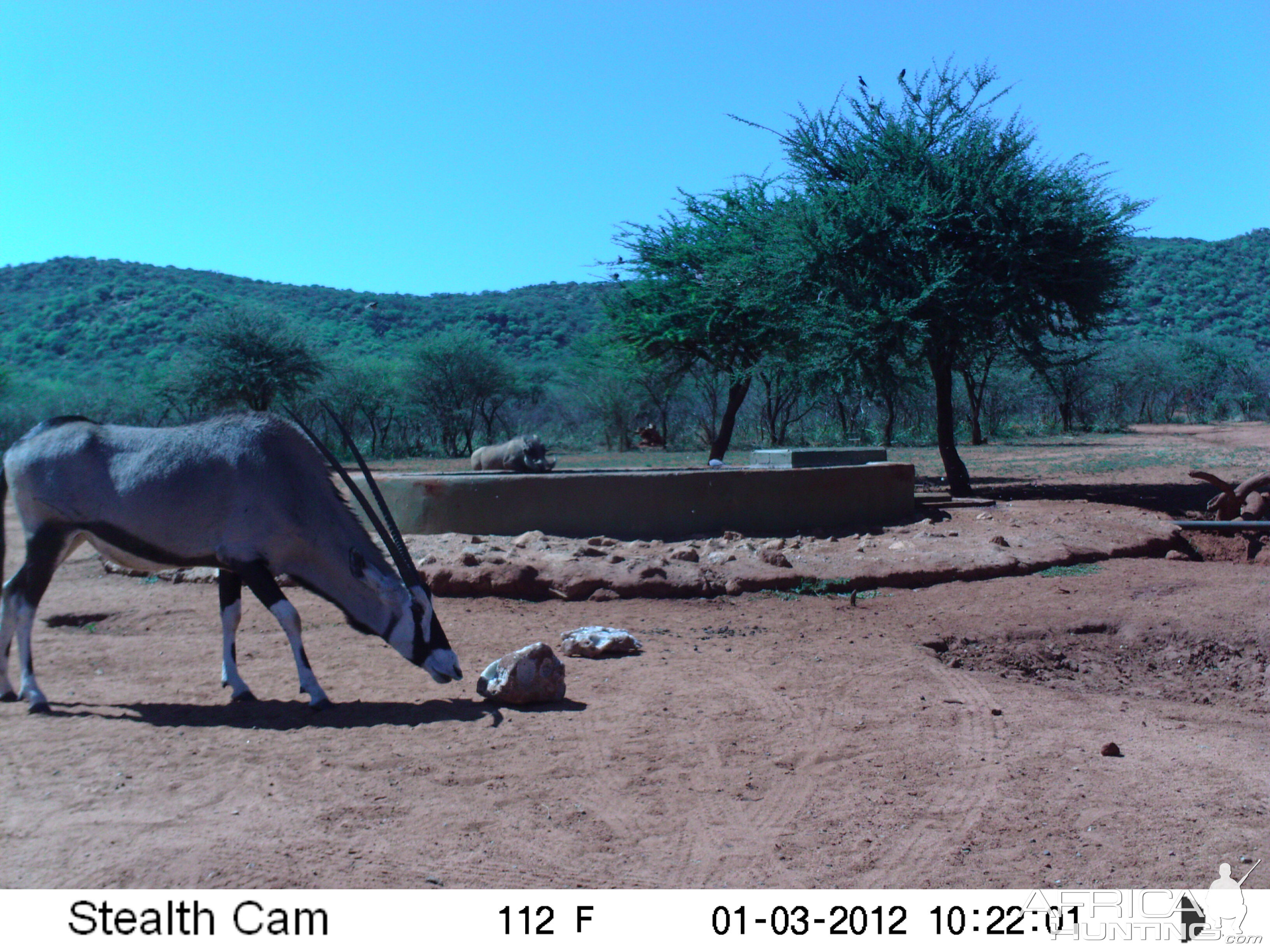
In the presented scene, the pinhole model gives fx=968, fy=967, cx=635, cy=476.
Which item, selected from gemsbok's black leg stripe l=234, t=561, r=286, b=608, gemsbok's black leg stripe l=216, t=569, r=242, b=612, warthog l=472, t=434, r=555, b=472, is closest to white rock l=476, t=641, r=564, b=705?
gemsbok's black leg stripe l=234, t=561, r=286, b=608

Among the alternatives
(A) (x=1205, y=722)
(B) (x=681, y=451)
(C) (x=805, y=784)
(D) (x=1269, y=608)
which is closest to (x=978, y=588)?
(D) (x=1269, y=608)

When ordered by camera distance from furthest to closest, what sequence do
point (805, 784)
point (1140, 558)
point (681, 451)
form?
point (681, 451), point (1140, 558), point (805, 784)

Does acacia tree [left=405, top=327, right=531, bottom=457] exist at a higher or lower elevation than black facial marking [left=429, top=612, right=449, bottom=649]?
higher

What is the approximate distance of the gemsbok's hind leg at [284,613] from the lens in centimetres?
518

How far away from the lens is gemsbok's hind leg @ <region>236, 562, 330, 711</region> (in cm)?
518

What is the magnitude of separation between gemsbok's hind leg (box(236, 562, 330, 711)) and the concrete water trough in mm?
4951

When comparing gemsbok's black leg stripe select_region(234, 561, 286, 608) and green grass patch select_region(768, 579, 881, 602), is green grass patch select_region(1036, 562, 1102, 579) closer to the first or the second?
green grass patch select_region(768, 579, 881, 602)

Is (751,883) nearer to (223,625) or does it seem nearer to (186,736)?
(186,736)

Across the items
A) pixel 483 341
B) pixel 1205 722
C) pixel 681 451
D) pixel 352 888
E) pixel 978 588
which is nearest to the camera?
pixel 352 888

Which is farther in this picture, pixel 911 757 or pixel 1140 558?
pixel 1140 558

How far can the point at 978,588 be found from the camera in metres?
8.38

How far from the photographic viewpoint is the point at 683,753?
4457mm

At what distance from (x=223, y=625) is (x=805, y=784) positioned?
10.8 feet

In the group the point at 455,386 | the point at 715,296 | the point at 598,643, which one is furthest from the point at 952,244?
the point at 455,386
